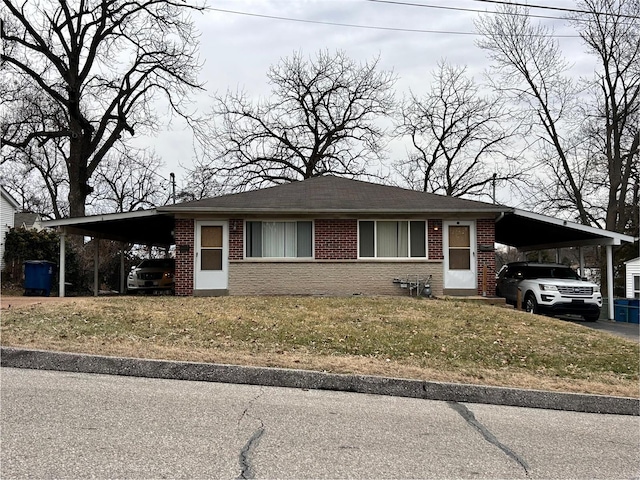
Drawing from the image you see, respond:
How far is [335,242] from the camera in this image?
17297 millimetres

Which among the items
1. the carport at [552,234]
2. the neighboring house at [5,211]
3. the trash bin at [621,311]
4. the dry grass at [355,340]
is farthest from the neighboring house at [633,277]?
the neighboring house at [5,211]

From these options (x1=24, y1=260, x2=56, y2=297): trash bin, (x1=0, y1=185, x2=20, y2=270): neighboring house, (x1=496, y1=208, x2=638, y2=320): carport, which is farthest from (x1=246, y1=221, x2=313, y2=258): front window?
(x1=0, y1=185, x2=20, y2=270): neighboring house

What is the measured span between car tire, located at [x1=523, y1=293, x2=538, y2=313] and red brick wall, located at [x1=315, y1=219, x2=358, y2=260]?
5.19 meters

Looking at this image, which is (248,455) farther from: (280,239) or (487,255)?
(487,255)

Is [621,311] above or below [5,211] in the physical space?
below

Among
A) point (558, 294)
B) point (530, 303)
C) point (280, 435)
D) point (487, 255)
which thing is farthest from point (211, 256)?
point (280, 435)

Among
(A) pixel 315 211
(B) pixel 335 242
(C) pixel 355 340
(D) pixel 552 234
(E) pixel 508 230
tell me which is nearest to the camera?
(C) pixel 355 340

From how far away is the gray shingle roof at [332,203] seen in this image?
1677 centimetres

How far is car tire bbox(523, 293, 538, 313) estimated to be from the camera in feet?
53.3

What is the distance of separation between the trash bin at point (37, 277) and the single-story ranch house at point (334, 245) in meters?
2.19

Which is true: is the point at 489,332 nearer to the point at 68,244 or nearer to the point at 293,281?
the point at 293,281

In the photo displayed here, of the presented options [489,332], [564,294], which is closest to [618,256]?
[564,294]

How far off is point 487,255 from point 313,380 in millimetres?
11692

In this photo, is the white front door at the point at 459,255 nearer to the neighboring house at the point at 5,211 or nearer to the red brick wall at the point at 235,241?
the red brick wall at the point at 235,241
